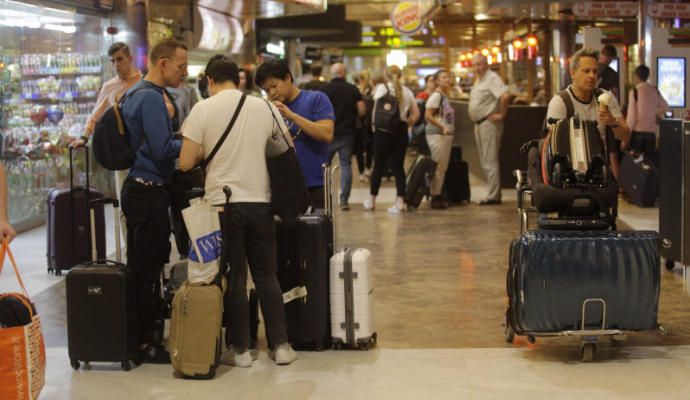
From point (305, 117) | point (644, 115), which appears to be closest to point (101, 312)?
point (305, 117)

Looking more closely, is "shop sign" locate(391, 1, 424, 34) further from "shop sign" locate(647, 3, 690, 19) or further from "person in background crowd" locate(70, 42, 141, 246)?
"person in background crowd" locate(70, 42, 141, 246)

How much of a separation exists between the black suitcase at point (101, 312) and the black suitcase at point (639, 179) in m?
7.97

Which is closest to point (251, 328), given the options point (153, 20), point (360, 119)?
point (153, 20)

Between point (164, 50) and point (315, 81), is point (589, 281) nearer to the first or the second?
point (164, 50)

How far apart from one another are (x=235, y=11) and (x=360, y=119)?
3.94m

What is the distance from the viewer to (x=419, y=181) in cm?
1262

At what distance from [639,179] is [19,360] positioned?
30.1ft

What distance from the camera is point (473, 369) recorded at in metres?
5.48

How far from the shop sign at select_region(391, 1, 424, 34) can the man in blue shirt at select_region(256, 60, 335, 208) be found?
620 inches

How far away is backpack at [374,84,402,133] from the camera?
12312 mm

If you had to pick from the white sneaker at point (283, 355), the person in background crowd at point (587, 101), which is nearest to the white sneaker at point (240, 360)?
the white sneaker at point (283, 355)

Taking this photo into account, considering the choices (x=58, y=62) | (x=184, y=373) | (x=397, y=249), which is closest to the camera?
(x=184, y=373)

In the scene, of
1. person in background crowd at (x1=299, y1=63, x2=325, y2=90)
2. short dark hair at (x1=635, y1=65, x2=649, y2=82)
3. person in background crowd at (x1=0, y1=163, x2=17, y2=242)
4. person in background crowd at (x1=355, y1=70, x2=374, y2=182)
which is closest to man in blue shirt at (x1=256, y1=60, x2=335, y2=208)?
person in background crowd at (x1=0, y1=163, x2=17, y2=242)

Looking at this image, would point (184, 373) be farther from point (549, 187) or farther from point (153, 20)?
point (153, 20)
